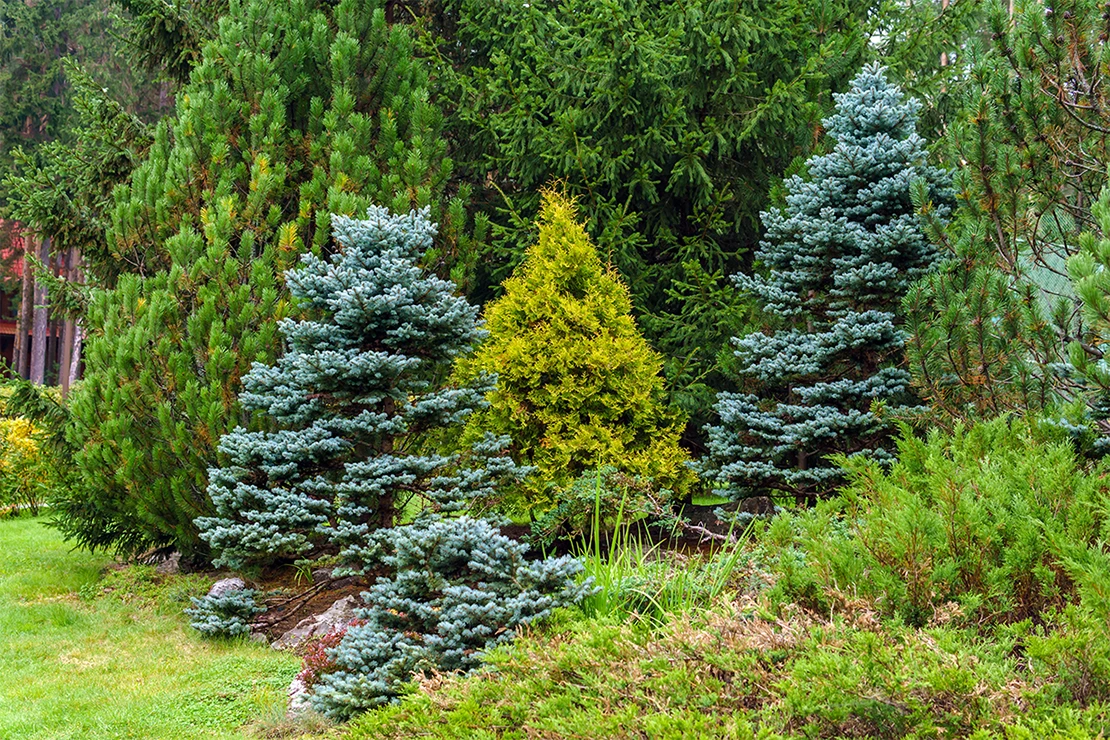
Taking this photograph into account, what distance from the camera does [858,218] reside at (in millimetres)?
6641

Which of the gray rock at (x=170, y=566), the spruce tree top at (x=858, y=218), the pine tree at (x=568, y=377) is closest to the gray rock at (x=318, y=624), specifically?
the pine tree at (x=568, y=377)

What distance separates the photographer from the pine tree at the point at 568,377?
6895 mm

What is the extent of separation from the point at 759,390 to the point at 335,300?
353cm

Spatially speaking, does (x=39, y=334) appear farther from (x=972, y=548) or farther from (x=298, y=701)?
(x=972, y=548)

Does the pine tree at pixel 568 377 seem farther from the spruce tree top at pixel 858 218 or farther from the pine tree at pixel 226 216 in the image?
the spruce tree top at pixel 858 218

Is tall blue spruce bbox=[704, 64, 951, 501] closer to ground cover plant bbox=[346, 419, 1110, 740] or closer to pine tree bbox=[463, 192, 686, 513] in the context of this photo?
pine tree bbox=[463, 192, 686, 513]

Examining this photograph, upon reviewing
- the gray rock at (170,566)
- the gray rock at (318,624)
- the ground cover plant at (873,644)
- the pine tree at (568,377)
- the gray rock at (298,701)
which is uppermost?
the pine tree at (568,377)

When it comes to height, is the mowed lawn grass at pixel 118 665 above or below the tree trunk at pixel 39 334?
below

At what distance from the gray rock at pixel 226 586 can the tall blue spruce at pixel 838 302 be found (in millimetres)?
3541

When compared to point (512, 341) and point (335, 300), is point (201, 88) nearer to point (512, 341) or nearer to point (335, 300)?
point (335, 300)

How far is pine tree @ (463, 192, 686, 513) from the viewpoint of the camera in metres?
6.89

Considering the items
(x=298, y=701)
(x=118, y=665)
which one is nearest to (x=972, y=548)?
(x=298, y=701)

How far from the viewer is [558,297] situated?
22.9 feet

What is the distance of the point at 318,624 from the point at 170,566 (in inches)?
105
